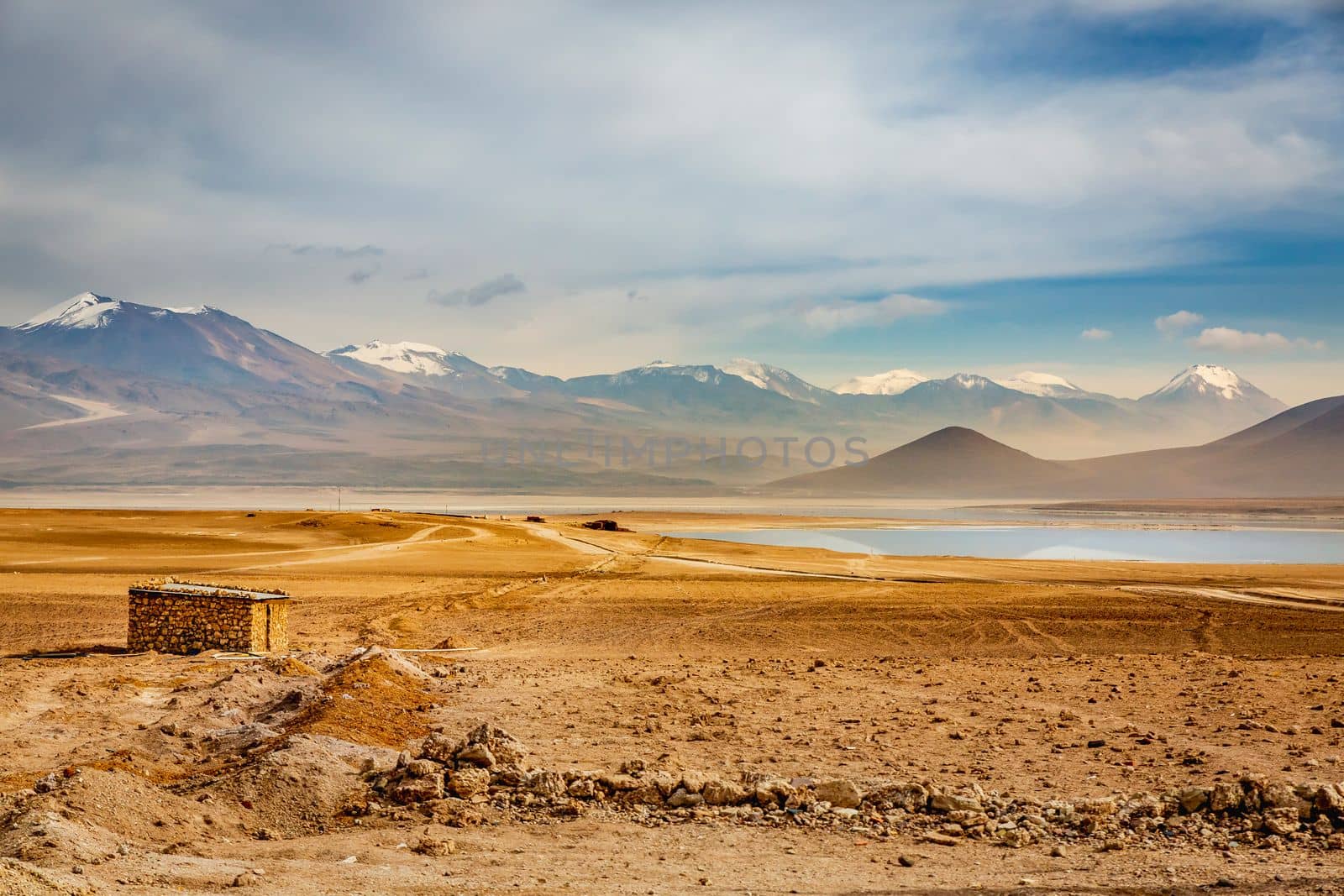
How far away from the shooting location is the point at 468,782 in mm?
10945

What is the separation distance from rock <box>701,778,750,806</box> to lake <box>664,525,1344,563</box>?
41778 millimetres

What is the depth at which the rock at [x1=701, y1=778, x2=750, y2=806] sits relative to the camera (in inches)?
417

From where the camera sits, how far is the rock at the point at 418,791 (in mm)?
10727

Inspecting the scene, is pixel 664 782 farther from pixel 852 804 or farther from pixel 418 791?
pixel 418 791

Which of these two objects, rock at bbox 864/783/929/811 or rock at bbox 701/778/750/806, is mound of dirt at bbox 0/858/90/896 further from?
rock at bbox 864/783/929/811

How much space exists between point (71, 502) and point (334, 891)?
13805 cm

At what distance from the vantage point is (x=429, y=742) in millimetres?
11945

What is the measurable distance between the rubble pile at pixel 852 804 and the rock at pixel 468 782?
0.04 ft

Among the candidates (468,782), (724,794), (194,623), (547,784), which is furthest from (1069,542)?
(468,782)

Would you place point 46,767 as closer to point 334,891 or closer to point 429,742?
point 429,742

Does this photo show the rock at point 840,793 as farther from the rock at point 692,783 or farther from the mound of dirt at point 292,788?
the mound of dirt at point 292,788

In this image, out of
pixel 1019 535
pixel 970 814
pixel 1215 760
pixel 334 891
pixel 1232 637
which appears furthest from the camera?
pixel 1019 535

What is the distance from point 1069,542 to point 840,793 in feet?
202

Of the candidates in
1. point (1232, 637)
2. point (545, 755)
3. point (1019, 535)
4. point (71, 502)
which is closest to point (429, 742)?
point (545, 755)
